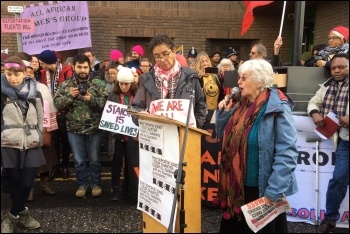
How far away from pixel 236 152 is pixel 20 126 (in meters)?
2.08

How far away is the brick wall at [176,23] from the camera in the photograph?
34.1ft

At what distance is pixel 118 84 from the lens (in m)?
4.78

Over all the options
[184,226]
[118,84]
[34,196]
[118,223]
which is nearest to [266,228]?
[184,226]

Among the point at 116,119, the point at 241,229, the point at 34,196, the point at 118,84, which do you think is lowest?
the point at 34,196

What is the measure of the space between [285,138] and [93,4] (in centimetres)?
899

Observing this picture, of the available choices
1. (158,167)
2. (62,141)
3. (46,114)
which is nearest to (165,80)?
(158,167)

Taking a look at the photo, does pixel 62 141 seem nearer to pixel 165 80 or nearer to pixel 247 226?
pixel 165 80

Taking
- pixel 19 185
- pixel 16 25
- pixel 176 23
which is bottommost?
pixel 19 185

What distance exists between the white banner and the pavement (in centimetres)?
13

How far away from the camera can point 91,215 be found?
4355 mm

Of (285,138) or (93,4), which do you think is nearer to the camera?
(285,138)

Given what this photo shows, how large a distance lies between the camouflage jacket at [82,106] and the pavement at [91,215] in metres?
0.93

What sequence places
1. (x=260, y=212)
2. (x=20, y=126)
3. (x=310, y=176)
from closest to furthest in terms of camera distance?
1. (x=260, y=212)
2. (x=20, y=126)
3. (x=310, y=176)

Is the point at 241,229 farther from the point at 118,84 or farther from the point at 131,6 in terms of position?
the point at 131,6
